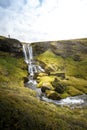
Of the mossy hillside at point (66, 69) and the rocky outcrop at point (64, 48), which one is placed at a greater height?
the rocky outcrop at point (64, 48)

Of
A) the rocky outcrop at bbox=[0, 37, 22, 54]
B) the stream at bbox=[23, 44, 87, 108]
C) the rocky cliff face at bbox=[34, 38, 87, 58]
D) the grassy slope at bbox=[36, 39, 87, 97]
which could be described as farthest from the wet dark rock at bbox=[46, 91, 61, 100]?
the rocky cliff face at bbox=[34, 38, 87, 58]

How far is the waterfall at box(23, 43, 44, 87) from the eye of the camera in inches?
3634

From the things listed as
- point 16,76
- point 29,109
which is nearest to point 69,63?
point 16,76

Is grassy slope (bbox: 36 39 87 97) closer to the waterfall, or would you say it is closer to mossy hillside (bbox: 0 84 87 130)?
the waterfall

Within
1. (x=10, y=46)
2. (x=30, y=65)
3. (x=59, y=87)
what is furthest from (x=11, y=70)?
(x=10, y=46)

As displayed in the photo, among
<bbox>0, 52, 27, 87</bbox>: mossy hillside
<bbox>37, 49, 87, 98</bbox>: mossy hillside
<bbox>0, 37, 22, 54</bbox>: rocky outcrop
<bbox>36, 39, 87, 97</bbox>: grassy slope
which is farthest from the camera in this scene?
<bbox>0, 37, 22, 54</bbox>: rocky outcrop

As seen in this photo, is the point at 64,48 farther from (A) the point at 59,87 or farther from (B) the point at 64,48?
(A) the point at 59,87

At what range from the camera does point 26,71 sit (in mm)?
103125

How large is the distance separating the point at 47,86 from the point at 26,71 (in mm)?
30449

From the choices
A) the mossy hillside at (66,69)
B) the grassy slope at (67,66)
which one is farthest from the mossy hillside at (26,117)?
the grassy slope at (67,66)

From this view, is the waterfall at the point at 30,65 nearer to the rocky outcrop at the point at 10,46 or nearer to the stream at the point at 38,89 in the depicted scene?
the stream at the point at 38,89

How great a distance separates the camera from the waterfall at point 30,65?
9231 cm

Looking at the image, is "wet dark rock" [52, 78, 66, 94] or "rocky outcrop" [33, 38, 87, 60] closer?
"wet dark rock" [52, 78, 66, 94]

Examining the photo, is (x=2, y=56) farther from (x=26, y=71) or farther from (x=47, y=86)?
(x=47, y=86)
